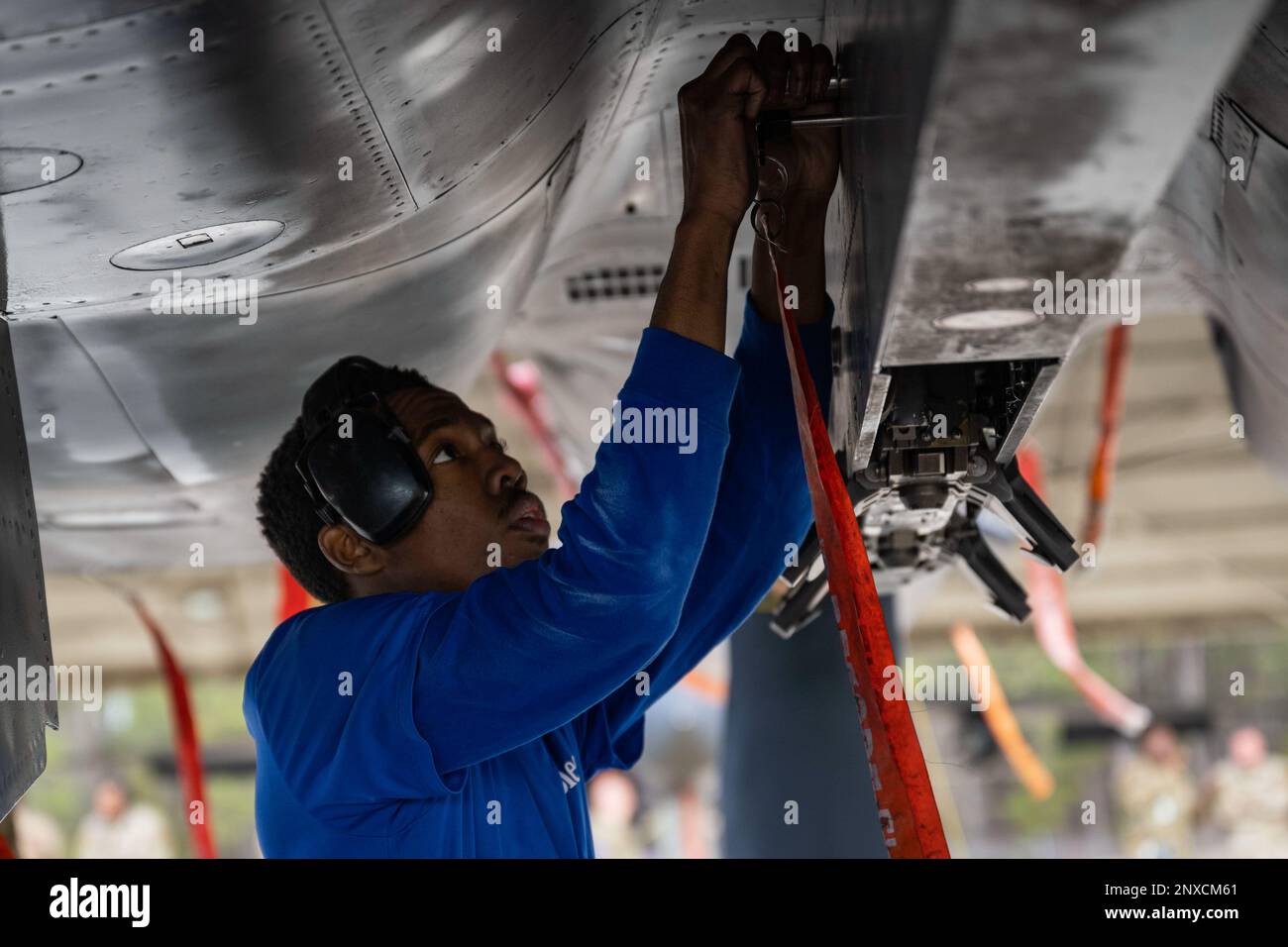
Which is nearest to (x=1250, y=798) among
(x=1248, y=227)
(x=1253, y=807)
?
(x=1253, y=807)

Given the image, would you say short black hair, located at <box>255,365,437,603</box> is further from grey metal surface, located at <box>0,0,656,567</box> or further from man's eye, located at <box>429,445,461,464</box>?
grey metal surface, located at <box>0,0,656,567</box>

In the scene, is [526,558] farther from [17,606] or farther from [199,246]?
[17,606]

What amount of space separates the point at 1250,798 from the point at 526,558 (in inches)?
466

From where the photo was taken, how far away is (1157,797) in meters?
13.2

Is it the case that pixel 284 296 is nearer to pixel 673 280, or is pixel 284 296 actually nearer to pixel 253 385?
pixel 253 385

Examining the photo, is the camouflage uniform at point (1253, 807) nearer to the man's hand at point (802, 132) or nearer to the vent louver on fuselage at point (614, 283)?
the vent louver on fuselage at point (614, 283)

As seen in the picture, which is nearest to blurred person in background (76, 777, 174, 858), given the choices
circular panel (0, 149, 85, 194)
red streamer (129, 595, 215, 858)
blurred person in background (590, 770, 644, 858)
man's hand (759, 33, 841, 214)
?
blurred person in background (590, 770, 644, 858)

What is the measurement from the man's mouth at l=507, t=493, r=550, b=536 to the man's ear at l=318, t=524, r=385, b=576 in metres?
0.18

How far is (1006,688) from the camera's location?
15.3 meters

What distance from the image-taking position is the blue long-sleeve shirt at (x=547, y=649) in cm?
134

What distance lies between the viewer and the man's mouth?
1715 mm

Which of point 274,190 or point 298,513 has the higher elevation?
point 274,190
